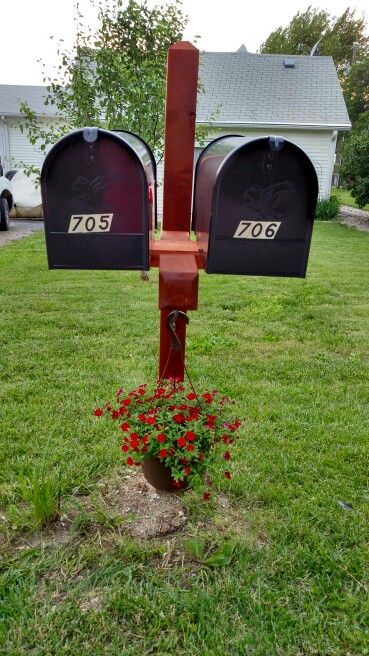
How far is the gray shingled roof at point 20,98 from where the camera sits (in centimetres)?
1510

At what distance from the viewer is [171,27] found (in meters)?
4.45

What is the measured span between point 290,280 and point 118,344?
314 centimetres

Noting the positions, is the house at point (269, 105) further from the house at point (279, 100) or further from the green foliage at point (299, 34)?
the green foliage at point (299, 34)

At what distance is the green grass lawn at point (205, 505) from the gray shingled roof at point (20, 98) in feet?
43.4

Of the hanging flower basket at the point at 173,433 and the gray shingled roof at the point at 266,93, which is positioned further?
the gray shingled roof at the point at 266,93

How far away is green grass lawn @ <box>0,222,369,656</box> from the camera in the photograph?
5.06 feet

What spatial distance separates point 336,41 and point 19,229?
30.7m

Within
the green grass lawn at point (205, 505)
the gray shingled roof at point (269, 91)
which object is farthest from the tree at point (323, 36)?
the green grass lawn at point (205, 505)

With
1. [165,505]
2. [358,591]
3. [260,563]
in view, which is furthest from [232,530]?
[358,591]

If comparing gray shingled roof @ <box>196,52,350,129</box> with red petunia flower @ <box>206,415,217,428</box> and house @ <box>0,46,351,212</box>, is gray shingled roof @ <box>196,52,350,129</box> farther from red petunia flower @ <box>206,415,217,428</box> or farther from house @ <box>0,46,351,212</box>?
red petunia flower @ <box>206,415,217,428</box>

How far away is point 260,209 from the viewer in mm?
1398

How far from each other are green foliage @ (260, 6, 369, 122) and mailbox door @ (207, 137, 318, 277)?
3459 centimetres

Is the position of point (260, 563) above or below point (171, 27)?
below

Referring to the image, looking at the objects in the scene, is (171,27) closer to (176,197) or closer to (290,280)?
(290,280)
